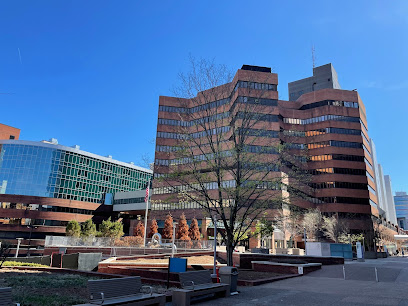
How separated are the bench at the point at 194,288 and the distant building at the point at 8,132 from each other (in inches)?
4430

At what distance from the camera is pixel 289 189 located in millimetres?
16594

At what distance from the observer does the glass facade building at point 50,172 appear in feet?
253

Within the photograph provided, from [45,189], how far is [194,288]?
79072 mm

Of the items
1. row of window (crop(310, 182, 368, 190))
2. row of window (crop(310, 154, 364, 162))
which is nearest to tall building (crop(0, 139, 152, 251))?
row of window (crop(310, 182, 368, 190))

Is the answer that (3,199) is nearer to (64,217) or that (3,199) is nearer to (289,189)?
(64,217)

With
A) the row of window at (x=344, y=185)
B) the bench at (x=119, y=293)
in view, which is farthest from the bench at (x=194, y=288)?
the row of window at (x=344, y=185)

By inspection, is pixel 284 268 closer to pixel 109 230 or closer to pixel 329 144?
pixel 109 230

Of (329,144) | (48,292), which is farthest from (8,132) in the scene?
(48,292)

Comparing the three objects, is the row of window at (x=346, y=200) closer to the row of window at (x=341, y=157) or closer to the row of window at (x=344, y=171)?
the row of window at (x=344, y=171)

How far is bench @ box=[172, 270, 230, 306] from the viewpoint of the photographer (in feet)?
29.1

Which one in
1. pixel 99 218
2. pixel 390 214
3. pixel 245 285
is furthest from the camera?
pixel 390 214

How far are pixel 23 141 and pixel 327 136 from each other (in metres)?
78.8

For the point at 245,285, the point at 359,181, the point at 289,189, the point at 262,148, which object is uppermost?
the point at 359,181

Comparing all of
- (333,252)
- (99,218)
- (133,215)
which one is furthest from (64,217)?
(333,252)
